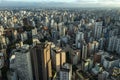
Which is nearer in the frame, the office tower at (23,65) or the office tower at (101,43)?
the office tower at (23,65)

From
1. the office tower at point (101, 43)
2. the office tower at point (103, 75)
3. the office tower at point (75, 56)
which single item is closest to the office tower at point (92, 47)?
the office tower at point (101, 43)

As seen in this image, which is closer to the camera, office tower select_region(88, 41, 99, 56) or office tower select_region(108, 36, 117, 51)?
office tower select_region(88, 41, 99, 56)

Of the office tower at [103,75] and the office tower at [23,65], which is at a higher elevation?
the office tower at [23,65]

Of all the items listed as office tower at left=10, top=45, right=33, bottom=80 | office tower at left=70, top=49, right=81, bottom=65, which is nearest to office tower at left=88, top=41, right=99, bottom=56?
office tower at left=70, top=49, right=81, bottom=65

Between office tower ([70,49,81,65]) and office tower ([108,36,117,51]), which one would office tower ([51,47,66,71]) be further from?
office tower ([108,36,117,51])

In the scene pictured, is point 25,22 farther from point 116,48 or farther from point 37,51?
point 37,51

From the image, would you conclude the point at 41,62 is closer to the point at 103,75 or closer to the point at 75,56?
the point at 103,75

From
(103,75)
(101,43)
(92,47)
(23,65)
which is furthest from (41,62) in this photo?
(101,43)

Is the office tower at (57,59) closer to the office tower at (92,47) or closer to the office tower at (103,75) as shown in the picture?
the office tower at (103,75)
